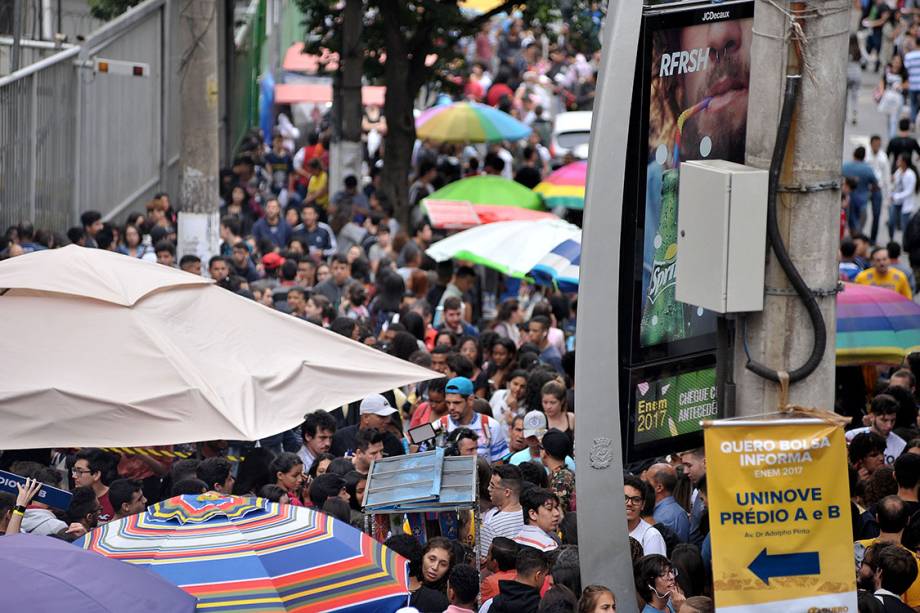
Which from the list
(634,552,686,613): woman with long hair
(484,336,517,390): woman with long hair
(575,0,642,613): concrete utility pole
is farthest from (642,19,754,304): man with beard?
(484,336,517,390): woman with long hair

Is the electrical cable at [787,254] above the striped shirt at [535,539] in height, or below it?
above

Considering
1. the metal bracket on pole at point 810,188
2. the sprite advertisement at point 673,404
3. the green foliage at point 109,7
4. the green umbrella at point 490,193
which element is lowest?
the sprite advertisement at point 673,404

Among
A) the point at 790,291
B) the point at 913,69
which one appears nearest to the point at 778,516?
the point at 790,291

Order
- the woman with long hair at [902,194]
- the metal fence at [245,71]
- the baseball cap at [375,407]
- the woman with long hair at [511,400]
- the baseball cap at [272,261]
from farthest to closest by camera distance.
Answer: the metal fence at [245,71] < the woman with long hair at [902,194] < the baseball cap at [272,261] < the woman with long hair at [511,400] < the baseball cap at [375,407]

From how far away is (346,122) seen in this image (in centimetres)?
2150

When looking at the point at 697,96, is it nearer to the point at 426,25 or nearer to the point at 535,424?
the point at 535,424

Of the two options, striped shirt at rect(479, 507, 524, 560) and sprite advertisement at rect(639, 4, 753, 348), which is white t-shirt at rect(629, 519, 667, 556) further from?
sprite advertisement at rect(639, 4, 753, 348)

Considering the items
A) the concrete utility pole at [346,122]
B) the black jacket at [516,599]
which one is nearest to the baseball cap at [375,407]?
the black jacket at [516,599]

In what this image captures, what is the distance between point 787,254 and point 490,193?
43.9 ft

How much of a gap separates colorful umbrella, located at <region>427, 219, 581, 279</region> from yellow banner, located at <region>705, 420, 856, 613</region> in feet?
28.5

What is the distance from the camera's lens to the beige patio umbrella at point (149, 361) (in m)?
7.89

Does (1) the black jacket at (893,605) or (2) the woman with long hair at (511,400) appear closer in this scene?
(1) the black jacket at (893,605)

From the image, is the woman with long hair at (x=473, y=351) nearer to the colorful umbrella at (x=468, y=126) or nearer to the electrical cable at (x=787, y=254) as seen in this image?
the electrical cable at (x=787, y=254)

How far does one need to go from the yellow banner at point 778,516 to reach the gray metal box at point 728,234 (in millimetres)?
505
